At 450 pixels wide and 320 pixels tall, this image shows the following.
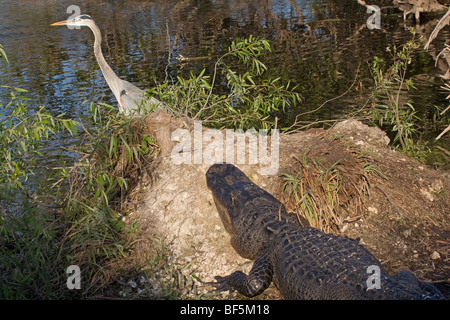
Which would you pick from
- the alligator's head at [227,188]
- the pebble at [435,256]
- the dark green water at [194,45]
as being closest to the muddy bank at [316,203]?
the pebble at [435,256]

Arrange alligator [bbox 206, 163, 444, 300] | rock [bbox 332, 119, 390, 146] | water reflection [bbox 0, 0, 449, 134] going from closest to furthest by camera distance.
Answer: alligator [bbox 206, 163, 444, 300]
rock [bbox 332, 119, 390, 146]
water reflection [bbox 0, 0, 449, 134]

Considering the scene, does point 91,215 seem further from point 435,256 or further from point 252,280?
point 435,256

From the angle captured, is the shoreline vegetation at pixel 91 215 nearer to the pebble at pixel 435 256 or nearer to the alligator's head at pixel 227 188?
the alligator's head at pixel 227 188

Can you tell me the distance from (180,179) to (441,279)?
247 cm

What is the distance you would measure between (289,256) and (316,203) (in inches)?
32.2

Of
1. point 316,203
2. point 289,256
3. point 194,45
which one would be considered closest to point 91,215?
point 289,256

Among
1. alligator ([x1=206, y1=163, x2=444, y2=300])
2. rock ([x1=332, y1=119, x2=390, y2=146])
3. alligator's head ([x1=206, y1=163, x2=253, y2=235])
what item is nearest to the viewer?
alligator ([x1=206, y1=163, x2=444, y2=300])

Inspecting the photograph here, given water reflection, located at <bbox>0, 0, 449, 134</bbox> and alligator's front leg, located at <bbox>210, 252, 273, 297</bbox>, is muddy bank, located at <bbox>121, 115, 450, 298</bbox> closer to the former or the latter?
alligator's front leg, located at <bbox>210, 252, 273, 297</bbox>

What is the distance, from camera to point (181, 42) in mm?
12859

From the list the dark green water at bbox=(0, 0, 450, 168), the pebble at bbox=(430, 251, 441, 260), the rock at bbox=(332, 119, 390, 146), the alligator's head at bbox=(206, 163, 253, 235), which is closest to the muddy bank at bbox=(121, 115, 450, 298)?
the pebble at bbox=(430, 251, 441, 260)

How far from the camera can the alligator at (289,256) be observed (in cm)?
314

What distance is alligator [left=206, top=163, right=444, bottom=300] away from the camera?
3.14 meters

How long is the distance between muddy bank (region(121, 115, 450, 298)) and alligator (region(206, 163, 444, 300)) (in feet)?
0.55
